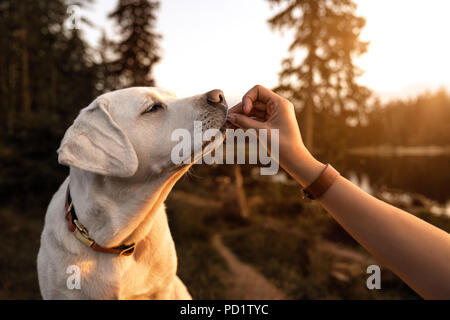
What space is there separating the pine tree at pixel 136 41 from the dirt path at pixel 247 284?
44.8 feet

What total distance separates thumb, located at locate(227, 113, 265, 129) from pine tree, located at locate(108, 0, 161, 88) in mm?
16389

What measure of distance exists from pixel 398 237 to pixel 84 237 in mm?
2106

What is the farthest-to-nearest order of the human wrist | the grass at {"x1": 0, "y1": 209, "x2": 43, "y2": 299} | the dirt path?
1. the dirt path
2. the grass at {"x1": 0, "y1": 209, "x2": 43, "y2": 299}
3. the human wrist

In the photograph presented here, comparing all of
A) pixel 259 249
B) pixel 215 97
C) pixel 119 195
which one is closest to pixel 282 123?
pixel 215 97

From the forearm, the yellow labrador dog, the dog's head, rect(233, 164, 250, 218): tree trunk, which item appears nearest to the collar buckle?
the yellow labrador dog

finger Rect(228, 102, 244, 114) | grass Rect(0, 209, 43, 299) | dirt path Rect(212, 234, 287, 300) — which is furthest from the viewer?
dirt path Rect(212, 234, 287, 300)

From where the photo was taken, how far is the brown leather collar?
2258 mm

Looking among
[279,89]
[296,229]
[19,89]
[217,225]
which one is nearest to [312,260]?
[296,229]

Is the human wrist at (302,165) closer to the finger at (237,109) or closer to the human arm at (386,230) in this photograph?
the human arm at (386,230)

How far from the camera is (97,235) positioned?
2217 millimetres

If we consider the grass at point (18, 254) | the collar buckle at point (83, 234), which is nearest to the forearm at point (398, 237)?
the collar buckle at point (83, 234)

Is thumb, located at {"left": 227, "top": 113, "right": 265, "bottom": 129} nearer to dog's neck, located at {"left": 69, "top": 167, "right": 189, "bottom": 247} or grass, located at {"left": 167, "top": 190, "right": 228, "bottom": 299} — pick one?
dog's neck, located at {"left": 69, "top": 167, "right": 189, "bottom": 247}

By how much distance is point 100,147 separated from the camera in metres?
1.97
